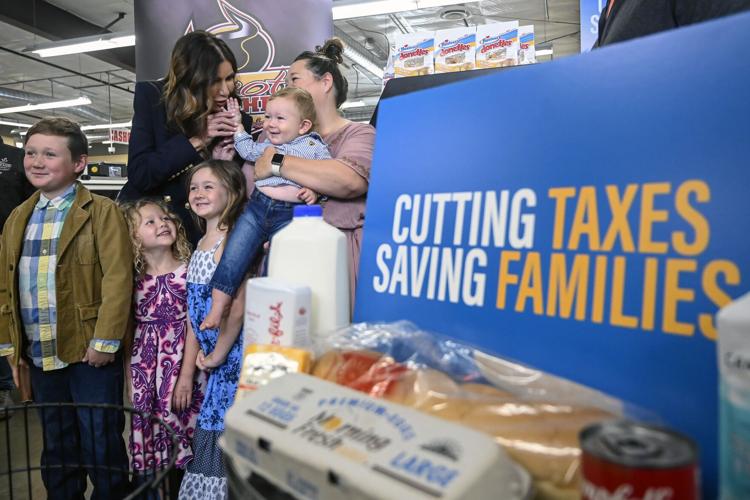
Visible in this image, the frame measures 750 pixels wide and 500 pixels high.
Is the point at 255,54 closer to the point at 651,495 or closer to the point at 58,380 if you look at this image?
the point at 58,380

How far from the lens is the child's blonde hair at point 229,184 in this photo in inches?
76.2

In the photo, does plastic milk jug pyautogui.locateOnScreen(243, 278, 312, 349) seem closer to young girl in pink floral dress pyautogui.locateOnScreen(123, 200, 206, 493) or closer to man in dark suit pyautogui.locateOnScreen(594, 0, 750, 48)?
man in dark suit pyautogui.locateOnScreen(594, 0, 750, 48)

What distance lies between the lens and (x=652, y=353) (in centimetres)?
59

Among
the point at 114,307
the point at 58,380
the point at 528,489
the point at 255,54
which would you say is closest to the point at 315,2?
the point at 255,54

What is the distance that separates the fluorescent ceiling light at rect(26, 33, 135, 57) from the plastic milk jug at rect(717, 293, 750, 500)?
7.78 m

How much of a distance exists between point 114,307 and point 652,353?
1.93 m

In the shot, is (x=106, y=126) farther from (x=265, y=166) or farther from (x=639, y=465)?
(x=639, y=465)

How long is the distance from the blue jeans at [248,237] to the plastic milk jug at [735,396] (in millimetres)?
1329

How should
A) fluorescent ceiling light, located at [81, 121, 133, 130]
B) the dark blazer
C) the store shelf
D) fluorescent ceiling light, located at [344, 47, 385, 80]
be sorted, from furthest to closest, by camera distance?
fluorescent ceiling light, located at [81, 121, 133, 130], fluorescent ceiling light, located at [344, 47, 385, 80], the store shelf, the dark blazer

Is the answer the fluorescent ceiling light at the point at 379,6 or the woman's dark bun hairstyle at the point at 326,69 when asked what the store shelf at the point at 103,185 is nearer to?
the woman's dark bun hairstyle at the point at 326,69

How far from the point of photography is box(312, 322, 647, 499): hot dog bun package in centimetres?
48

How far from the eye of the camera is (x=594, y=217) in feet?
2.14

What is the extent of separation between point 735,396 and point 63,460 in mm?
1884

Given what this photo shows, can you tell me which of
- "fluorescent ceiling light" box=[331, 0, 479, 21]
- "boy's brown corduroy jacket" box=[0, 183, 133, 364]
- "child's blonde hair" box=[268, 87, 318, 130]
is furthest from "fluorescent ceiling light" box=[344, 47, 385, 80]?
"child's blonde hair" box=[268, 87, 318, 130]
